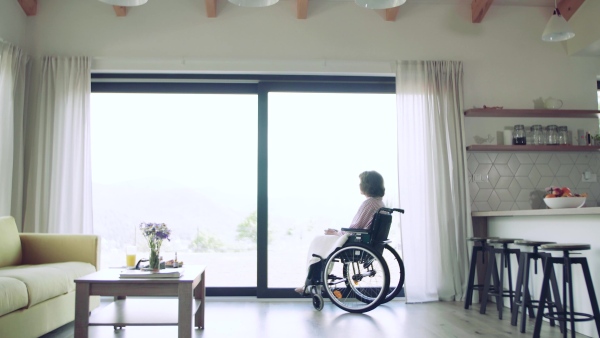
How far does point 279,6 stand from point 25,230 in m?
3.07

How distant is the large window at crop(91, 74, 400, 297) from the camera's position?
4.79 metres

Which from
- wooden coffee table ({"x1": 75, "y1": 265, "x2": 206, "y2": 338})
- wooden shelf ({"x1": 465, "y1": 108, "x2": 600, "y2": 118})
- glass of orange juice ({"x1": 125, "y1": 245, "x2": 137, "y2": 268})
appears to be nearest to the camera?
wooden coffee table ({"x1": 75, "y1": 265, "x2": 206, "y2": 338})

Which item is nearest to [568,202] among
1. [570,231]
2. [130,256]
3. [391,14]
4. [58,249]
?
[570,231]

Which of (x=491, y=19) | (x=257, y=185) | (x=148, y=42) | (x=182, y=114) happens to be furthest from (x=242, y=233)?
(x=491, y=19)

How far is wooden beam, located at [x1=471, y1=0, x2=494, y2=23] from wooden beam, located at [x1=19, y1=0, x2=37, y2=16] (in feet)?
13.6

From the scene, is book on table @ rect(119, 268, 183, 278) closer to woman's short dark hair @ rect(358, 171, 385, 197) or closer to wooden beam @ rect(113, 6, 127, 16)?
woman's short dark hair @ rect(358, 171, 385, 197)

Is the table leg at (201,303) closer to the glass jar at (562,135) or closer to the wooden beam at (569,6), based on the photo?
the glass jar at (562,135)

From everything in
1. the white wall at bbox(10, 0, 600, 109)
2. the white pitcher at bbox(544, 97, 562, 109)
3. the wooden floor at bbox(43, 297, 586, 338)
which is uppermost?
the white wall at bbox(10, 0, 600, 109)

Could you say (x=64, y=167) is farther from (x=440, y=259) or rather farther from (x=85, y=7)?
(x=440, y=259)

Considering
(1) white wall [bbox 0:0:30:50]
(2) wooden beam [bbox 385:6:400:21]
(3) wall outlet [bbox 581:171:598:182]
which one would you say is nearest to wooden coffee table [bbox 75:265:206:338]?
(1) white wall [bbox 0:0:30:50]

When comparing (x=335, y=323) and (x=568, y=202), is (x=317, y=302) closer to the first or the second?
(x=335, y=323)

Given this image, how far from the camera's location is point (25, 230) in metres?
4.41

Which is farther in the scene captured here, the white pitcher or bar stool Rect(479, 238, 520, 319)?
the white pitcher

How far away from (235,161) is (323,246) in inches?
52.8
